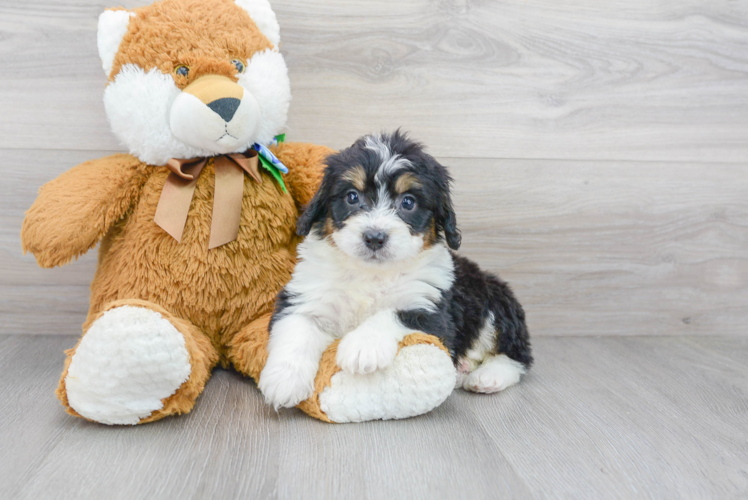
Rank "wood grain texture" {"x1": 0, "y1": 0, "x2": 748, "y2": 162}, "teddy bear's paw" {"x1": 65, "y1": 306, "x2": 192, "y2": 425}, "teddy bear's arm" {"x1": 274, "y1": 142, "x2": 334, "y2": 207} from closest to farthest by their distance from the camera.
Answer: "teddy bear's paw" {"x1": 65, "y1": 306, "x2": 192, "y2": 425} → "teddy bear's arm" {"x1": 274, "y1": 142, "x2": 334, "y2": 207} → "wood grain texture" {"x1": 0, "y1": 0, "x2": 748, "y2": 162}

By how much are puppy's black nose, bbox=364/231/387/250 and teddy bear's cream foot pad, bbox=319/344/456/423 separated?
325 mm

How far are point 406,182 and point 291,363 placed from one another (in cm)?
65

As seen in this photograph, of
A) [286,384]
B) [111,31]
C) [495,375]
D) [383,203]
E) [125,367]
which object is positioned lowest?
[495,375]

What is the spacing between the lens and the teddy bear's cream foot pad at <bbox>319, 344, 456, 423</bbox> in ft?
5.42

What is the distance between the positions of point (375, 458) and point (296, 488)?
0.24 m

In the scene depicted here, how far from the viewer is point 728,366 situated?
239 cm

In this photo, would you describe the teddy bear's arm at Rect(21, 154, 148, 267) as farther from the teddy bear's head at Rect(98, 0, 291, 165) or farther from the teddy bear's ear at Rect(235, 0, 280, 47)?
the teddy bear's ear at Rect(235, 0, 280, 47)

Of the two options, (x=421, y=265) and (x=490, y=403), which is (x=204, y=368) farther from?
(x=490, y=403)

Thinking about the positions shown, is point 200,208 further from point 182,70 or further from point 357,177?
point 357,177

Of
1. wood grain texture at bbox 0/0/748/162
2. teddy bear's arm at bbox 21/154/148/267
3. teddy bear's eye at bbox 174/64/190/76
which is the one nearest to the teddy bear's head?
Result: teddy bear's eye at bbox 174/64/190/76

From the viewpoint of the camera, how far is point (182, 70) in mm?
1836

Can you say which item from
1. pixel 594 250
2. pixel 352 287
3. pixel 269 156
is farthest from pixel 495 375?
pixel 269 156

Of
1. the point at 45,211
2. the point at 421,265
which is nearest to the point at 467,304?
the point at 421,265

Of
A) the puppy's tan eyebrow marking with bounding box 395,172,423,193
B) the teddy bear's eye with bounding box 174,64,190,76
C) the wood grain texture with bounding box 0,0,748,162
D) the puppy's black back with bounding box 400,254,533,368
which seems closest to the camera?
the puppy's tan eyebrow marking with bounding box 395,172,423,193
